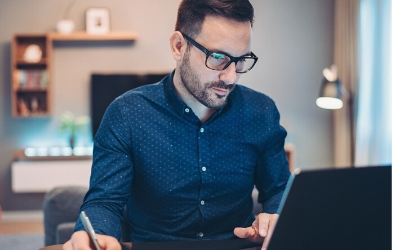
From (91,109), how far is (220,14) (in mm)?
4216

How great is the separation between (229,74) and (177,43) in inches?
8.5

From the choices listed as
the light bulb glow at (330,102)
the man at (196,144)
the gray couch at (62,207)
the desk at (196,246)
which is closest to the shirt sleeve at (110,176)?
the man at (196,144)

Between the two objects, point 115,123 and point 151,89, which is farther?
point 151,89

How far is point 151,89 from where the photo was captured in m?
1.51

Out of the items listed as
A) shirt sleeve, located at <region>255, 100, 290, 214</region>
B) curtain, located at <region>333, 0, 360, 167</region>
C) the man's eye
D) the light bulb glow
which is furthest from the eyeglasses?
curtain, located at <region>333, 0, 360, 167</region>

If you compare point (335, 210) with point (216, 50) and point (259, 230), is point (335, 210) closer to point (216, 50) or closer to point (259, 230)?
point (259, 230)

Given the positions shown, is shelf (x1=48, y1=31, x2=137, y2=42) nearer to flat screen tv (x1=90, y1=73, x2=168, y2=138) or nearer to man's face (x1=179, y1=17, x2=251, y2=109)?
flat screen tv (x1=90, y1=73, x2=168, y2=138)

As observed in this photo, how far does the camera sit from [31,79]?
514cm

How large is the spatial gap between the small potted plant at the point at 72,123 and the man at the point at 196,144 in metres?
3.84

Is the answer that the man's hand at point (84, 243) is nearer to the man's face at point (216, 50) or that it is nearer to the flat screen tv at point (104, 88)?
the man's face at point (216, 50)

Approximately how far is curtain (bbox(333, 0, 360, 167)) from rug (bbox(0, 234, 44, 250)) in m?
3.03

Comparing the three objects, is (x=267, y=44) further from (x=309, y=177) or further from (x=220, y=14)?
(x=309, y=177)

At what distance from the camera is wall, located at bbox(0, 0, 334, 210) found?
5.36 m
